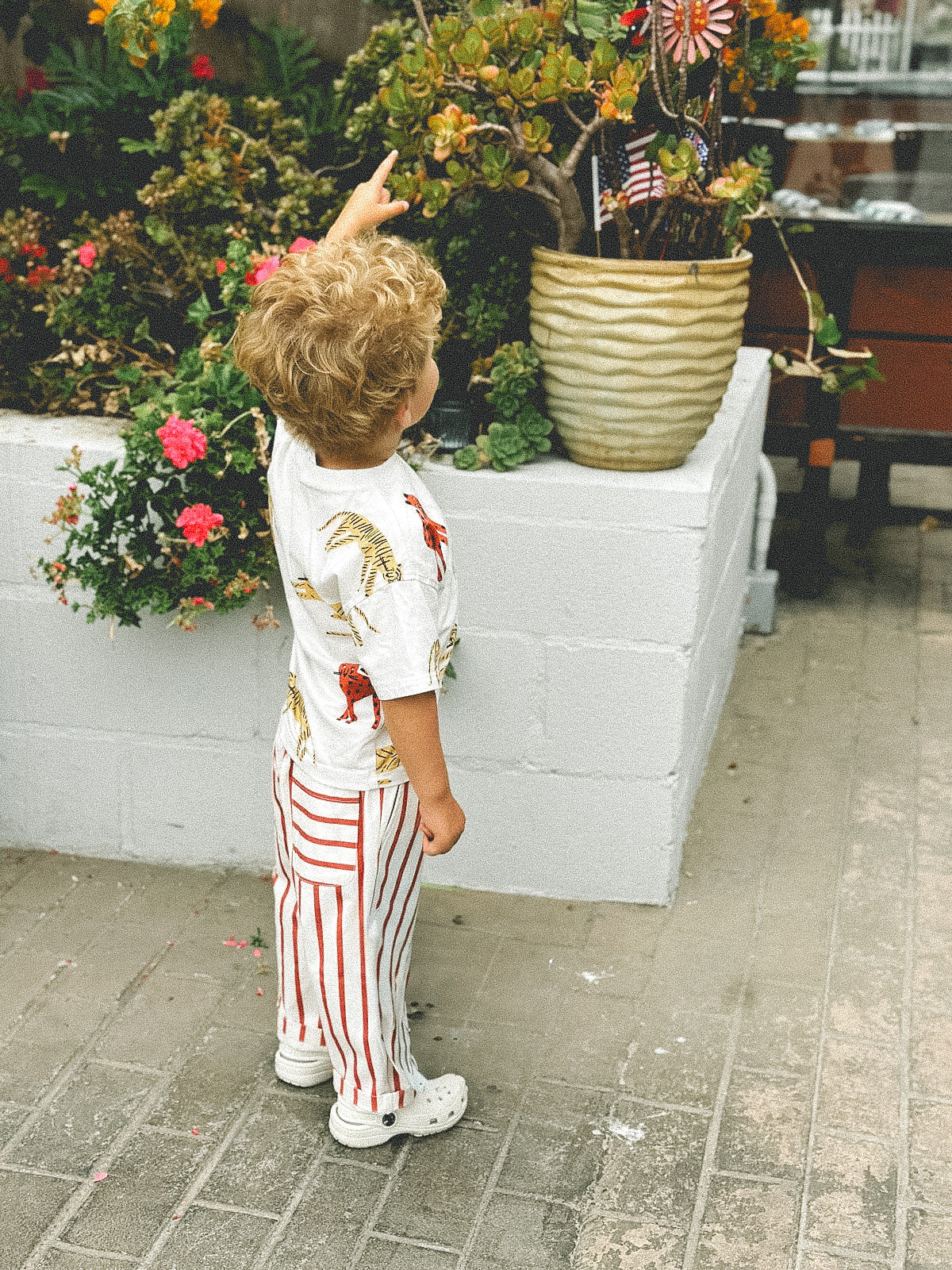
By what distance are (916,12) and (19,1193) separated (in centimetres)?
606

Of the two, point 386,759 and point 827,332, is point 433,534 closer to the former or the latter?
point 386,759

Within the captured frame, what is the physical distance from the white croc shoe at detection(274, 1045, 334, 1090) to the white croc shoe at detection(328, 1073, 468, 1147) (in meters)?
0.10

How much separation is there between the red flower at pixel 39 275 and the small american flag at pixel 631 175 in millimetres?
1381

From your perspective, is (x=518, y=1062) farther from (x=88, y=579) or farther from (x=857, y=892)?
(x=88, y=579)

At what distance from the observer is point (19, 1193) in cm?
224

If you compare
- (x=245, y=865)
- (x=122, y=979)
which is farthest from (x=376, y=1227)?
(x=245, y=865)

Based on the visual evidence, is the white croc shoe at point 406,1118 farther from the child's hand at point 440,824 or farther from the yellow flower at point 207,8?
the yellow flower at point 207,8

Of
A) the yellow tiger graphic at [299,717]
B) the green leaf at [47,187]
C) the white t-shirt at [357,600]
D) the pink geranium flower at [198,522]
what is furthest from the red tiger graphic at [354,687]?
the green leaf at [47,187]

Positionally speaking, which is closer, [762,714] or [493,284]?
[493,284]

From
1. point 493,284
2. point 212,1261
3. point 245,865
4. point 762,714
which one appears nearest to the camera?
point 212,1261

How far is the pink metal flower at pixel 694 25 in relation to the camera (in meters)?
2.57

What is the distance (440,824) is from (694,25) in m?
1.66

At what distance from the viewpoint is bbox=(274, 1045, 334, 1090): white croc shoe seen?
2484mm

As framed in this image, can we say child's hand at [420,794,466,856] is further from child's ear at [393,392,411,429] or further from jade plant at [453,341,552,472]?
jade plant at [453,341,552,472]
